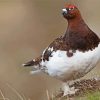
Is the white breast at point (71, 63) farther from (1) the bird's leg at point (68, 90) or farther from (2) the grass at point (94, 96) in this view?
(2) the grass at point (94, 96)

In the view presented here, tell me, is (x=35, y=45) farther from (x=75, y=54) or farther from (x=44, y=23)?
(x=75, y=54)

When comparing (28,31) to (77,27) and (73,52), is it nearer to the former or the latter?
(77,27)

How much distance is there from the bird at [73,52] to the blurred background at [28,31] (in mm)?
A: 10495

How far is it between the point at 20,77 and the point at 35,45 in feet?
Result: 7.67

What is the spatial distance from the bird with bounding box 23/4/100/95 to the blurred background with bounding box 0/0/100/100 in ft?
34.4

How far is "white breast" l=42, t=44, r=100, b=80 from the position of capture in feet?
36.8

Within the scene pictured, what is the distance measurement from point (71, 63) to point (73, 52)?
0.18m

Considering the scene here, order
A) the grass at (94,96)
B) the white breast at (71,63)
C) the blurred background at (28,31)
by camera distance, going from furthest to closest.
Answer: the blurred background at (28,31) → the white breast at (71,63) → the grass at (94,96)

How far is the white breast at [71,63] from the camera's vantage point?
1121 cm

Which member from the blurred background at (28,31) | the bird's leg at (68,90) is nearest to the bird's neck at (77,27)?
the bird's leg at (68,90)

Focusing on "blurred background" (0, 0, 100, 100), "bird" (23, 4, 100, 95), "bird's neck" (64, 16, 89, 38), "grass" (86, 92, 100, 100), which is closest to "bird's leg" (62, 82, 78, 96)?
"bird" (23, 4, 100, 95)

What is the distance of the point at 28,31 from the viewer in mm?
26672

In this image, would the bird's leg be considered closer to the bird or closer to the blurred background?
the bird

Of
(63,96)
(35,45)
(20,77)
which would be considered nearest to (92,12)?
(35,45)
